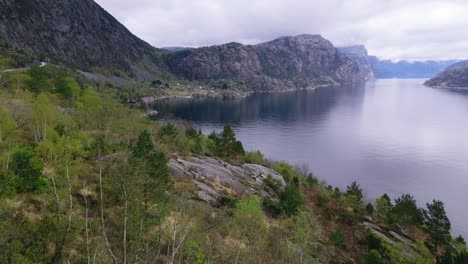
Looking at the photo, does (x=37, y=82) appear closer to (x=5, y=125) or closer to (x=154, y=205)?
(x=5, y=125)

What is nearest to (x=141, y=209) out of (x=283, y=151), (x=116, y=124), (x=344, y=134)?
(x=116, y=124)

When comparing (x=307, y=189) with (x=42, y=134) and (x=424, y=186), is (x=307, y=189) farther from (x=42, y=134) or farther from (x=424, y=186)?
(x=42, y=134)

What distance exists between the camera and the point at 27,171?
34.2m

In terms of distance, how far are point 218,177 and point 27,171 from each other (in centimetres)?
3519

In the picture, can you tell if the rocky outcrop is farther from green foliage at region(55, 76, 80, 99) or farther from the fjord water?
the fjord water

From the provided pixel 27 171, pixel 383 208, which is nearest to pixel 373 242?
pixel 383 208

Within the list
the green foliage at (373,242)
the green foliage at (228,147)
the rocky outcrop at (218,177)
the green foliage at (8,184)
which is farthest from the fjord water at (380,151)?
the green foliage at (8,184)

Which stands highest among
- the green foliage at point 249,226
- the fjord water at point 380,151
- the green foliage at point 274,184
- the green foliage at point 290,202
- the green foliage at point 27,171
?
the green foliage at point 27,171

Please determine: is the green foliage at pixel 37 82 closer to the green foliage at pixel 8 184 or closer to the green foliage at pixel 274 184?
the green foliage at pixel 8 184

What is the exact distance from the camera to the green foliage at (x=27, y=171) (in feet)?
112

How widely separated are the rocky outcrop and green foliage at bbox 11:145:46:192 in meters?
22.6

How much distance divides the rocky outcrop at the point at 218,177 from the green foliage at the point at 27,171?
2260 centimetres

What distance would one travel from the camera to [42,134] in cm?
5375

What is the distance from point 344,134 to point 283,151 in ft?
161
